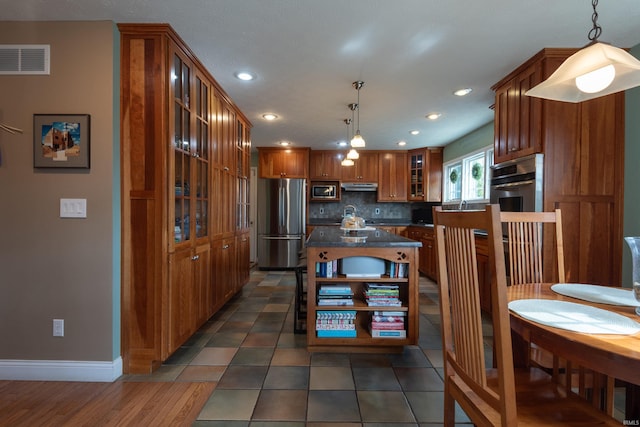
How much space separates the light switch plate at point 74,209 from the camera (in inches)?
72.4

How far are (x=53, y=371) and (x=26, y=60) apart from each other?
202cm

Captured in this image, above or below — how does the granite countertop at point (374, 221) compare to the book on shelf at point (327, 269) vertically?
above

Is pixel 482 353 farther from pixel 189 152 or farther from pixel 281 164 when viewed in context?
pixel 281 164

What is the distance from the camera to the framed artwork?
5.98ft

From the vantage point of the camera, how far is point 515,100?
2516mm

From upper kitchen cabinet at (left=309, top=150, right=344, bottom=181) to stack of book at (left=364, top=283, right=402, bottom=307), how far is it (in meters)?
3.74

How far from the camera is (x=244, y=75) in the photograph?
8.54ft

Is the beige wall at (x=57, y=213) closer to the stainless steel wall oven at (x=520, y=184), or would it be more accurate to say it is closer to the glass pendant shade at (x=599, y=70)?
the glass pendant shade at (x=599, y=70)

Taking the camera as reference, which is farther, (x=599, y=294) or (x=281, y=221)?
(x=281, y=221)

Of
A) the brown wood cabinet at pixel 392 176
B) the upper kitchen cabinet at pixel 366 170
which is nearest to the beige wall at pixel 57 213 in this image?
the upper kitchen cabinet at pixel 366 170

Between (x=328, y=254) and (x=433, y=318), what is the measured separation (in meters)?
1.62

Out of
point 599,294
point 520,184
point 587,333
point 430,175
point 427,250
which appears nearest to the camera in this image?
point 587,333

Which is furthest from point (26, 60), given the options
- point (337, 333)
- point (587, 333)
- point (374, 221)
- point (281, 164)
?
point (374, 221)

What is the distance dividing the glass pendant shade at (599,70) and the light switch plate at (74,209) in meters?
2.58
